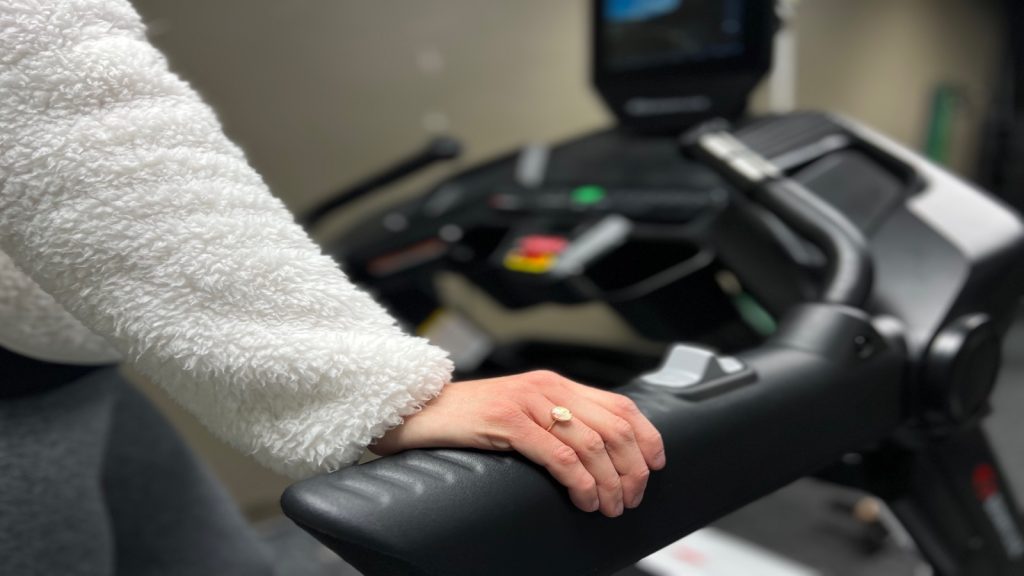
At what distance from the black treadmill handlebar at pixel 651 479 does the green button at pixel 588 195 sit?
76cm

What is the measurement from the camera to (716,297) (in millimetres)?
1230

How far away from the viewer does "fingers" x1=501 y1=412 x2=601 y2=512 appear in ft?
1.43

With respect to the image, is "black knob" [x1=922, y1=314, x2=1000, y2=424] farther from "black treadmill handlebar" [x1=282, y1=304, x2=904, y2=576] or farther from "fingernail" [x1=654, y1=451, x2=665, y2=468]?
"fingernail" [x1=654, y1=451, x2=665, y2=468]

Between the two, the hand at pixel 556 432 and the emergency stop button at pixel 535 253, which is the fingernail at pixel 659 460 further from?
the emergency stop button at pixel 535 253

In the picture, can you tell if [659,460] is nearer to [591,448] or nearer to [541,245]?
[591,448]

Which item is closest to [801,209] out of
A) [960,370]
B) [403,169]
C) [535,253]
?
[960,370]

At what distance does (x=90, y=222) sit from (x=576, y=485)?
32 centimetres

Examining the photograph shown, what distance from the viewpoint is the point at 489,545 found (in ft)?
1.37

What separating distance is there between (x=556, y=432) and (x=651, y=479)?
8 centimetres

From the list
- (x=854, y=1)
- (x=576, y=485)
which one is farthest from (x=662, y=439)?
(x=854, y=1)

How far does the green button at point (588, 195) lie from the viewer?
1.45m

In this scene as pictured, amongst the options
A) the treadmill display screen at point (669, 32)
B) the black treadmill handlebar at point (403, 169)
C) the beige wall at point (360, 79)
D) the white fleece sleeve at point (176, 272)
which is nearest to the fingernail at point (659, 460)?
the white fleece sleeve at point (176, 272)

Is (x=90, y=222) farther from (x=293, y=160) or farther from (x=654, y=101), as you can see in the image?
(x=293, y=160)

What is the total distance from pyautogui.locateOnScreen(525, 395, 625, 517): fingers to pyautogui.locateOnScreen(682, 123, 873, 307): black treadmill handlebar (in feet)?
1.22
